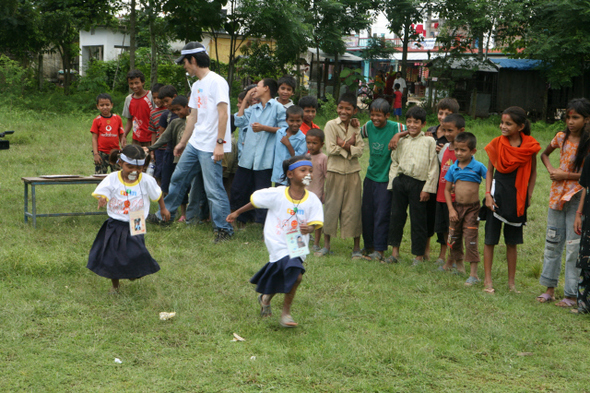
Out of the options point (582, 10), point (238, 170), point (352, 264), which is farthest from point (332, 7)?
point (352, 264)

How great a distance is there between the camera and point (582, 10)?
62.5 ft

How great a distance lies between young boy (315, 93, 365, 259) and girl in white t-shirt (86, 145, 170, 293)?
216 cm

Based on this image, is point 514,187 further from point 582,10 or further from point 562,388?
point 582,10

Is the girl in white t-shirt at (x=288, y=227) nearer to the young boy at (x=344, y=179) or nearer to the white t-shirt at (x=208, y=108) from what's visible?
the young boy at (x=344, y=179)

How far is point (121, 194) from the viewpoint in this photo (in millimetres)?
4859

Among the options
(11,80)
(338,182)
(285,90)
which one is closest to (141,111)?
(285,90)

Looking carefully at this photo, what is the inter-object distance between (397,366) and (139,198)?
2493mm

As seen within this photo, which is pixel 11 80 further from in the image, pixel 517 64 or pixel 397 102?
pixel 517 64

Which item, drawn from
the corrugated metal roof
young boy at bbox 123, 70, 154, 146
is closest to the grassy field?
young boy at bbox 123, 70, 154, 146

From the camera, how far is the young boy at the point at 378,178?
6.20 metres

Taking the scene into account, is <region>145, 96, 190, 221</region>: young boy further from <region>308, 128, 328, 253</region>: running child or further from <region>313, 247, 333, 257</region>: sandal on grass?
<region>313, 247, 333, 257</region>: sandal on grass

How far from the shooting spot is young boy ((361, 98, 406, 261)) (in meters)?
6.20

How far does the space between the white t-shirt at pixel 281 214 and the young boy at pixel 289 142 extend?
2.02 meters

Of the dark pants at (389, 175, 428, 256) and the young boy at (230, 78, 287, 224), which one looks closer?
the dark pants at (389, 175, 428, 256)
